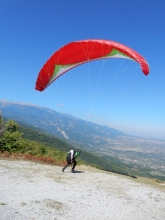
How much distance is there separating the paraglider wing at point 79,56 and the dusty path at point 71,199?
6428mm

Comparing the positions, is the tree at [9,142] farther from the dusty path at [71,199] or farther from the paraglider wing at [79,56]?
the paraglider wing at [79,56]

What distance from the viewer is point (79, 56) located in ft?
44.6

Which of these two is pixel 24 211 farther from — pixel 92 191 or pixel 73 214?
pixel 92 191

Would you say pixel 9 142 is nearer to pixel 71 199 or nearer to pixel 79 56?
pixel 79 56

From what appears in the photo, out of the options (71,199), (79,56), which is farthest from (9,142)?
(71,199)

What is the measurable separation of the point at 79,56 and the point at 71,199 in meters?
8.80

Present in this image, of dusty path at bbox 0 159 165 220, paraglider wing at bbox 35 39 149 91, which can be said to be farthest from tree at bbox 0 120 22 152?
paraglider wing at bbox 35 39 149 91

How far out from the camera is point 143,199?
1032 cm

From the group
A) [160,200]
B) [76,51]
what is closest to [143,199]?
[160,200]

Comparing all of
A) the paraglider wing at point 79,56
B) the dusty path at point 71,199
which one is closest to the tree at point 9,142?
the dusty path at point 71,199

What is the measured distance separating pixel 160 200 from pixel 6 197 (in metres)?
7.51

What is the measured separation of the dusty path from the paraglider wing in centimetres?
643

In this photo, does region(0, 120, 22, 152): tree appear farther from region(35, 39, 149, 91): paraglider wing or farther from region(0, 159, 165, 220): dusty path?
region(35, 39, 149, 91): paraglider wing

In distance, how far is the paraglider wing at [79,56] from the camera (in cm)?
1139
